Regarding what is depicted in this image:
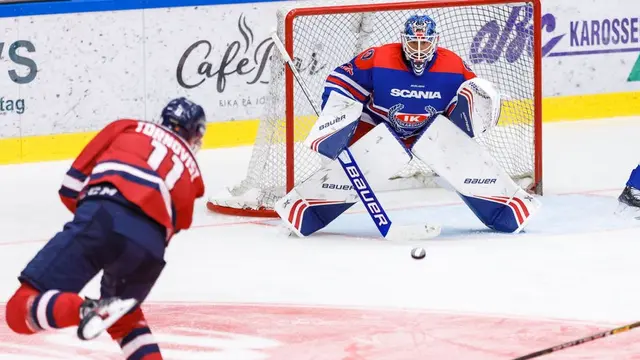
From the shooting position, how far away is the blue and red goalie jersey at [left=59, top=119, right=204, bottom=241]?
13.7ft

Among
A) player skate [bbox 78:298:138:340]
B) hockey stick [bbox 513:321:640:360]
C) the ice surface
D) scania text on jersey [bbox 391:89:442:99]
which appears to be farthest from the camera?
scania text on jersey [bbox 391:89:442:99]

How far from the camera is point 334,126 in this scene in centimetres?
659

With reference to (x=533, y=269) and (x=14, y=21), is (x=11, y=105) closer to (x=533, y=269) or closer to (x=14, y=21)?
(x=14, y=21)

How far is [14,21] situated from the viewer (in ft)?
26.8

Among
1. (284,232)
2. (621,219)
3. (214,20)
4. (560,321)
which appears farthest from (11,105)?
(560,321)

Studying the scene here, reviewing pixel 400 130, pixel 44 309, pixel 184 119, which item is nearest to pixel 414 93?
pixel 400 130

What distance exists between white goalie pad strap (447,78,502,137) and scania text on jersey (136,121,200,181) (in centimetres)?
251

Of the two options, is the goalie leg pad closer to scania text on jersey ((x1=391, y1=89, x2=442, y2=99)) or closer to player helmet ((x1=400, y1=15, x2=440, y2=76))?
scania text on jersey ((x1=391, y1=89, x2=442, y2=99))

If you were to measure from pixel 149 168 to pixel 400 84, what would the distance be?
105 inches

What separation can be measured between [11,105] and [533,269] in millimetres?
3358

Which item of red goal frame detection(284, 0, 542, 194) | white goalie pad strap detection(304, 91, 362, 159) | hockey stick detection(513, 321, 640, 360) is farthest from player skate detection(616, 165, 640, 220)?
hockey stick detection(513, 321, 640, 360)

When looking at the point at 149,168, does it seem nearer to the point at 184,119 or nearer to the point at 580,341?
the point at 184,119

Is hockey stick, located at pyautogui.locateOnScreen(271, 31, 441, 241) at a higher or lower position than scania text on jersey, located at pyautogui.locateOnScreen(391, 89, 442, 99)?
lower

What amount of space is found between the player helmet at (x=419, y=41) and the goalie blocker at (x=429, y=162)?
0.70 ft
